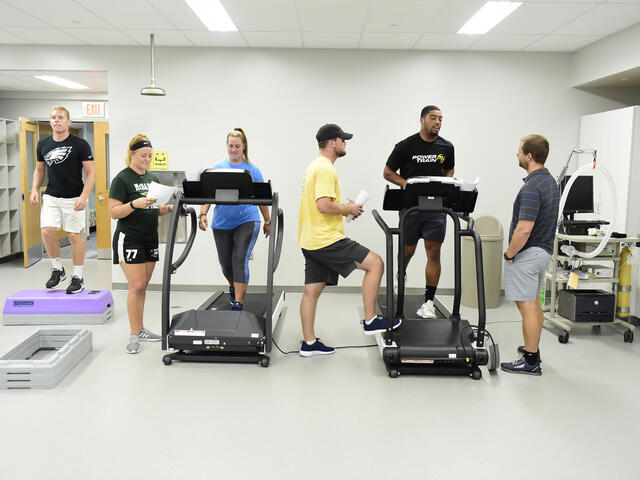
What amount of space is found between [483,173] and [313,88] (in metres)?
2.26

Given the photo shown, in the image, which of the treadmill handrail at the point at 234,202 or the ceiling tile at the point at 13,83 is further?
the ceiling tile at the point at 13,83

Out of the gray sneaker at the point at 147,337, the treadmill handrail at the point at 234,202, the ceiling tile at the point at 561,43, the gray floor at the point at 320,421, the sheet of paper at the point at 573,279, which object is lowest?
the gray floor at the point at 320,421

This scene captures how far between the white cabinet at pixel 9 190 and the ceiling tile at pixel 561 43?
7364mm

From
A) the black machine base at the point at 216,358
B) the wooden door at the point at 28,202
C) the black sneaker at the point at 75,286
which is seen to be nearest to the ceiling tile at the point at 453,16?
the black machine base at the point at 216,358

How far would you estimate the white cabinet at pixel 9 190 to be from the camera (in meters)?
7.91

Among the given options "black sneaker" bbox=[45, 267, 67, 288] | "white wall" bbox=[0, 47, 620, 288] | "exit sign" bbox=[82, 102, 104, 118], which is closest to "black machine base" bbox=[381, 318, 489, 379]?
"white wall" bbox=[0, 47, 620, 288]

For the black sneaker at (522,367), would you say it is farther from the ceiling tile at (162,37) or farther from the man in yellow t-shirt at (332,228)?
the ceiling tile at (162,37)

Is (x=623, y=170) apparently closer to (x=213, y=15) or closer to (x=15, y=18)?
(x=213, y=15)

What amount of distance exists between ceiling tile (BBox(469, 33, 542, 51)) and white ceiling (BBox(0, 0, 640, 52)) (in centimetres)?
1

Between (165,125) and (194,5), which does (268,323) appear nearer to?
(194,5)

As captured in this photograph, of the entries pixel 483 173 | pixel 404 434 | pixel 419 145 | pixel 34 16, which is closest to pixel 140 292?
pixel 404 434

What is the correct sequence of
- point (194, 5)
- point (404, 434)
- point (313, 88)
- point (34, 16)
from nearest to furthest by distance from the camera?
1. point (404, 434)
2. point (194, 5)
3. point (34, 16)
4. point (313, 88)

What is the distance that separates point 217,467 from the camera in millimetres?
2561

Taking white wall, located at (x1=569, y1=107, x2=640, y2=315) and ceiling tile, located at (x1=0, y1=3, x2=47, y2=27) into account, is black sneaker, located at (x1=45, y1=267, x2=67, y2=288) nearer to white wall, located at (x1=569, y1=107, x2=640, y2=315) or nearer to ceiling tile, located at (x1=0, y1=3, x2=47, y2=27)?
ceiling tile, located at (x1=0, y1=3, x2=47, y2=27)
